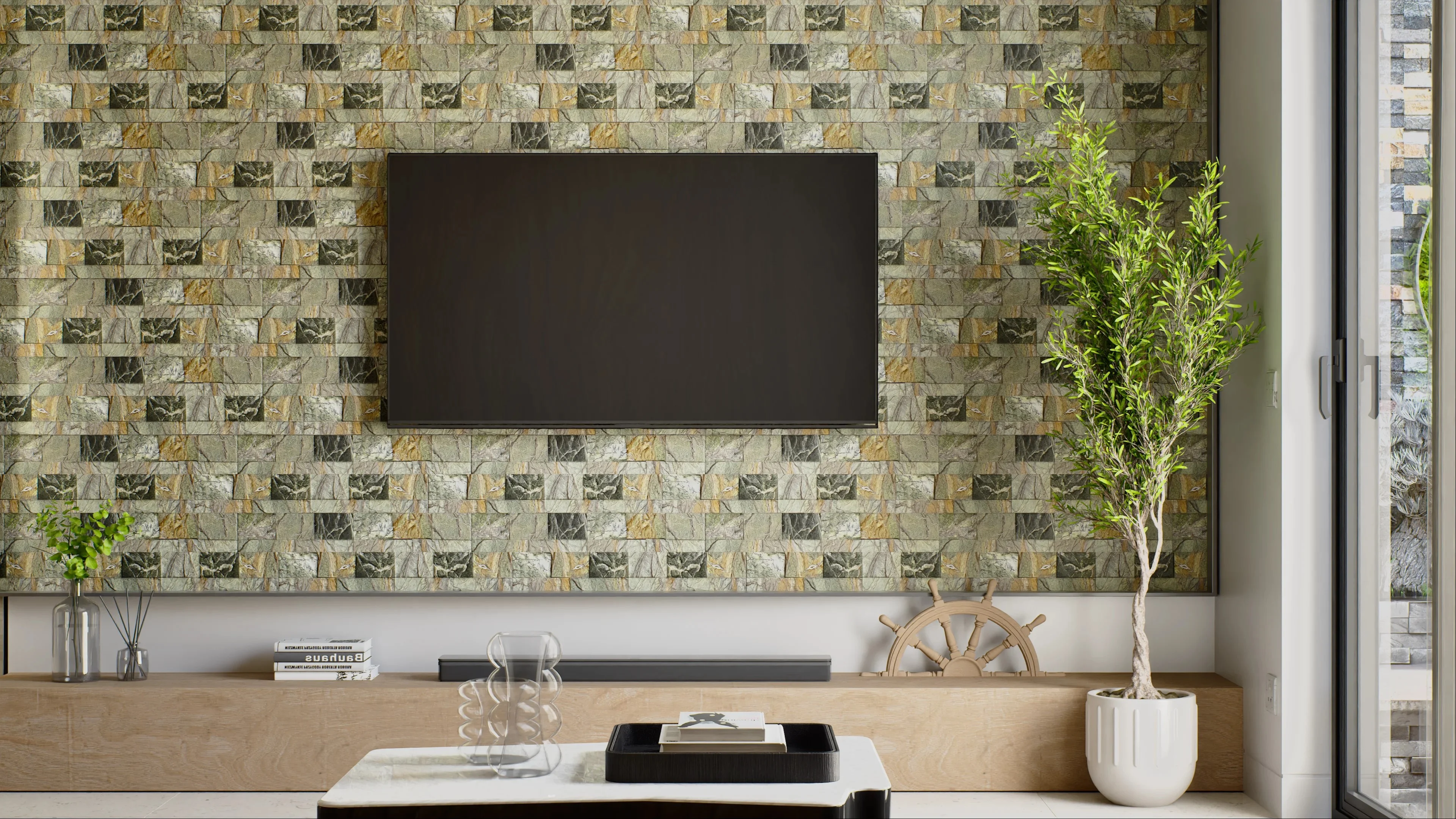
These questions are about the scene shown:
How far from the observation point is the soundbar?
3.59 meters

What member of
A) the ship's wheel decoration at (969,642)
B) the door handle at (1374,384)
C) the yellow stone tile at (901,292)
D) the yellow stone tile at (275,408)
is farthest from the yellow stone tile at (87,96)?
the door handle at (1374,384)

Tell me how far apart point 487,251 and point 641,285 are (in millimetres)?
533

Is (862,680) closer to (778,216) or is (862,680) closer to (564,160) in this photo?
(778,216)

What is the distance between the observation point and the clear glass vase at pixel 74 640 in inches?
141

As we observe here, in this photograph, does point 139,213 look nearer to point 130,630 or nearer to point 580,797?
point 130,630

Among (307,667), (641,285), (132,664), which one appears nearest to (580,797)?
(307,667)

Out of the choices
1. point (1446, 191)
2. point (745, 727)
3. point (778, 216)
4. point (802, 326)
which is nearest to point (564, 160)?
point (778, 216)

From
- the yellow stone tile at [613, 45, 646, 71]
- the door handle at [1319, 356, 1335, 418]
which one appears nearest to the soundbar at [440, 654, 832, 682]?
the door handle at [1319, 356, 1335, 418]

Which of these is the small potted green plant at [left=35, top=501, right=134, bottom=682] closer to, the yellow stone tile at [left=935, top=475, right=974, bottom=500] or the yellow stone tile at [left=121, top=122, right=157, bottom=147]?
the yellow stone tile at [left=121, top=122, right=157, bottom=147]

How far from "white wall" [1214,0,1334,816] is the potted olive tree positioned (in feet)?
0.43

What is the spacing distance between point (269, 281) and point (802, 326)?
181 centimetres

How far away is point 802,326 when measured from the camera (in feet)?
12.4

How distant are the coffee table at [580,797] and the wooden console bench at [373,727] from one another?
1418 millimetres

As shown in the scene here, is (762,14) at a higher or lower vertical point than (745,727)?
higher
